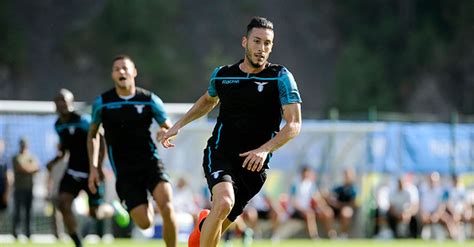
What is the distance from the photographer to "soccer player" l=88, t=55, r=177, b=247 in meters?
14.4

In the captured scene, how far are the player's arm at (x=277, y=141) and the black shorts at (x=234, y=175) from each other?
214 millimetres

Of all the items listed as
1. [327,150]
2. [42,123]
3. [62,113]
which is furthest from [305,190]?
[62,113]

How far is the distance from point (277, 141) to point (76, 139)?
6124 millimetres

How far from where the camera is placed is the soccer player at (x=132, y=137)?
14.4 meters

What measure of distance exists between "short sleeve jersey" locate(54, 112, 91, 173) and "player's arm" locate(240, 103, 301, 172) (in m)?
5.75

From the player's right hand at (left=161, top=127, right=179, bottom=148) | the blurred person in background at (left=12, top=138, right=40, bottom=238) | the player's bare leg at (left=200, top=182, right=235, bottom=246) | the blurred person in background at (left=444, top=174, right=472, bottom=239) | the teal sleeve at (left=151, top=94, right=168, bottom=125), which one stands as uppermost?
the teal sleeve at (left=151, top=94, right=168, bottom=125)

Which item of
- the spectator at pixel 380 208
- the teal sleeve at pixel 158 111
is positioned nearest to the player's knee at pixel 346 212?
the spectator at pixel 380 208

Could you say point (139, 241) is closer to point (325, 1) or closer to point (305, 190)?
point (305, 190)

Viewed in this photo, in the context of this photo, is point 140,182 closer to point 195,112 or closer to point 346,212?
point 195,112

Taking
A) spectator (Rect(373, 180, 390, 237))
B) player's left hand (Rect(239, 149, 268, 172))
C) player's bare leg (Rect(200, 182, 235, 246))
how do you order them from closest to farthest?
player's left hand (Rect(239, 149, 268, 172)) < player's bare leg (Rect(200, 182, 235, 246)) < spectator (Rect(373, 180, 390, 237))

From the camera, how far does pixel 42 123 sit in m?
25.0

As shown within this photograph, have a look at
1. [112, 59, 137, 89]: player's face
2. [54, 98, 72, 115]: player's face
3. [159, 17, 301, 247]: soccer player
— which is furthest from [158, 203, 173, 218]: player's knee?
[54, 98, 72, 115]: player's face

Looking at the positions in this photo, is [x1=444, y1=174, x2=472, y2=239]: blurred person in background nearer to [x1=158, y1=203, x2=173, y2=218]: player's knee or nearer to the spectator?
the spectator

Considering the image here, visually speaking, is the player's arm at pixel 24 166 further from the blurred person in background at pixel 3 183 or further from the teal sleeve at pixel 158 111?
the teal sleeve at pixel 158 111
